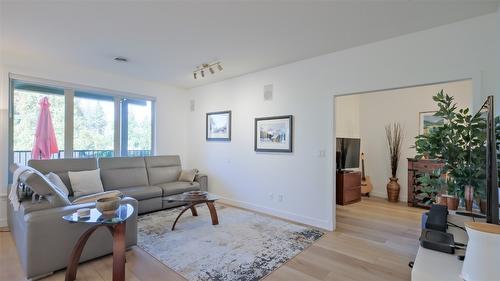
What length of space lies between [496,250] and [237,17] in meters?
2.57

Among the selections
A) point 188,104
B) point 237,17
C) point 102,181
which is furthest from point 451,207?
point 188,104

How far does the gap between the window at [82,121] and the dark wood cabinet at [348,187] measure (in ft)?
13.8

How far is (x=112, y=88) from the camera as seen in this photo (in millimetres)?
4539

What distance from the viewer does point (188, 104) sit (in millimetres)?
5773

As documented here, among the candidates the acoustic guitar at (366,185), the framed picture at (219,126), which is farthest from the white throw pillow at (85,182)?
the acoustic guitar at (366,185)

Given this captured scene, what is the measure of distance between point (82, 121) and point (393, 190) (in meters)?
6.41

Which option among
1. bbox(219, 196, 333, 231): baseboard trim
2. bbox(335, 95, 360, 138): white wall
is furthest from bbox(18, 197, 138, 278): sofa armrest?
bbox(335, 95, 360, 138): white wall

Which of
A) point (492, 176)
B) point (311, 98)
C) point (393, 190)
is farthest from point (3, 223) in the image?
point (393, 190)

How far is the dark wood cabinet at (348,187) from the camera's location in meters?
4.70

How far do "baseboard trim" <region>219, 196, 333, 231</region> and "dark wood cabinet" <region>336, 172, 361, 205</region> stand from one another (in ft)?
4.72

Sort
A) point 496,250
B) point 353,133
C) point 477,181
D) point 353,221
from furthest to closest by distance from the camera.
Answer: point 353,133, point 353,221, point 477,181, point 496,250

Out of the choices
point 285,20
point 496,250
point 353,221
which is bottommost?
point 353,221

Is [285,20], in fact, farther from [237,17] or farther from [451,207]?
[451,207]

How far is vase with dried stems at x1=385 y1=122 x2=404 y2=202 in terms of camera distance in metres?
5.01
